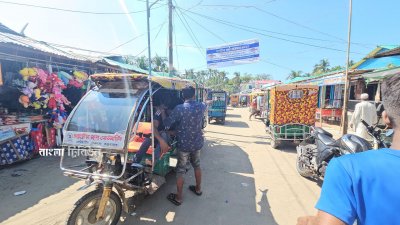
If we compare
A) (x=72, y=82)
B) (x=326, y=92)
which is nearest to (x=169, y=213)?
(x=72, y=82)

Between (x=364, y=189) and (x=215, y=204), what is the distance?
133 inches

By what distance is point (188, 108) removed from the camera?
13.3 feet

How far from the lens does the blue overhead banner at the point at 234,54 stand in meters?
13.3

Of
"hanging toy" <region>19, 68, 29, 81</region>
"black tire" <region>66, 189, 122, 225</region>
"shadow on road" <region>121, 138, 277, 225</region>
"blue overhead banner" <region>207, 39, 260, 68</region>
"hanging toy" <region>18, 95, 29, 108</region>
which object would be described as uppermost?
"blue overhead banner" <region>207, 39, 260, 68</region>

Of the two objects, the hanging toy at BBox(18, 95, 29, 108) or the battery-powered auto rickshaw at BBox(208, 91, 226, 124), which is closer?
the hanging toy at BBox(18, 95, 29, 108)

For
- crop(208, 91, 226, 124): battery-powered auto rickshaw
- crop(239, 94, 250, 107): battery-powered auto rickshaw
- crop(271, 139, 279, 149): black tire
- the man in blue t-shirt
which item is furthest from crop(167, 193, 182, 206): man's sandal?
crop(239, 94, 250, 107): battery-powered auto rickshaw

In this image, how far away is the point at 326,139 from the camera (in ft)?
16.2

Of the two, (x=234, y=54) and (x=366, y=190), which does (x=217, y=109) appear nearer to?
(x=234, y=54)

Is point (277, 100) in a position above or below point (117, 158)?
above

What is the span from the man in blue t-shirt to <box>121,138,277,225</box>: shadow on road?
2.78 meters

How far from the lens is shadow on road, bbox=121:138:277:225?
11.7 feet

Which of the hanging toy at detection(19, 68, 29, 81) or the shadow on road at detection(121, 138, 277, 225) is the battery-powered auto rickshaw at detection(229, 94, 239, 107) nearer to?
the shadow on road at detection(121, 138, 277, 225)

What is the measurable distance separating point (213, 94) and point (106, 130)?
13.1m

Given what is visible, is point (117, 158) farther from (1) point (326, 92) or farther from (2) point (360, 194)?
(1) point (326, 92)
